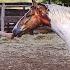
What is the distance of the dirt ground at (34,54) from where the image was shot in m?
7.81

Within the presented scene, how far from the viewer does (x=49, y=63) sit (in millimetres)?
8133

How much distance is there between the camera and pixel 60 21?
5703 mm

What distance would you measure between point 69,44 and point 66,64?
2.34 meters

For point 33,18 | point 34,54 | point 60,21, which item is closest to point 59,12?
point 60,21

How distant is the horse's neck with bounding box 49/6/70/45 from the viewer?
222 inches

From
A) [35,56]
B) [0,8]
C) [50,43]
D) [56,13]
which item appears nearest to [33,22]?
[56,13]

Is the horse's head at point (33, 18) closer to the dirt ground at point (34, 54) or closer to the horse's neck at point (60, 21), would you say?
the horse's neck at point (60, 21)

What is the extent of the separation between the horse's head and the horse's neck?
0.36 feet

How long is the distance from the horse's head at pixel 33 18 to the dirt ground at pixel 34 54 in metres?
1.89

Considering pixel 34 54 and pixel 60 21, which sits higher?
pixel 60 21

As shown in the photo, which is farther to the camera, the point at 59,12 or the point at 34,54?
the point at 34,54

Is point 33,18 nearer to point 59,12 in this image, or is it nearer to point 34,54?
point 59,12

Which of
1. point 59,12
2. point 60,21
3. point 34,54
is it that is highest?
point 59,12

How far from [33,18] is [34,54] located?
383cm
